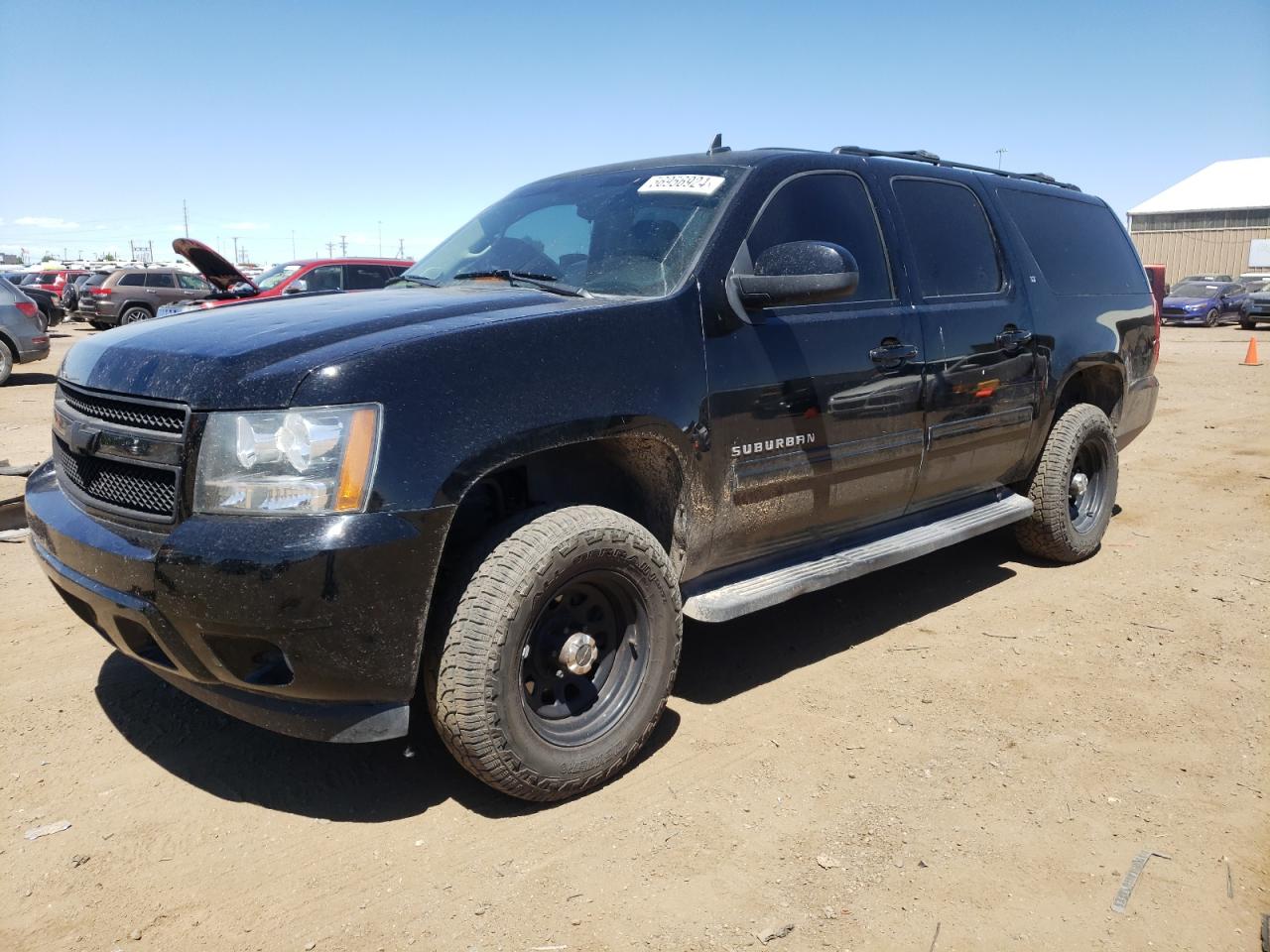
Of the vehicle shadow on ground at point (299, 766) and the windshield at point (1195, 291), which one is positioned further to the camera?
the windshield at point (1195, 291)

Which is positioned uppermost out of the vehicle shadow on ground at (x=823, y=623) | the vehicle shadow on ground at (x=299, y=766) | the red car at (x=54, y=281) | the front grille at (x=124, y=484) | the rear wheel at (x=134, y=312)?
the red car at (x=54, y=281)

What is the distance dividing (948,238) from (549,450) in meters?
2.43

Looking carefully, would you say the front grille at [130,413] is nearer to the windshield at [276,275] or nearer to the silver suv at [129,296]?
the windshield at [276,275]

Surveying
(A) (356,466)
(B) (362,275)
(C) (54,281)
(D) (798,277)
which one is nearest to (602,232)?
(D) (798,277)

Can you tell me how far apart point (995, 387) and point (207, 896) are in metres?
3.68

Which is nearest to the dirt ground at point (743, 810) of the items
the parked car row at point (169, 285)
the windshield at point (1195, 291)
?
the parked car row at point (169, 285)

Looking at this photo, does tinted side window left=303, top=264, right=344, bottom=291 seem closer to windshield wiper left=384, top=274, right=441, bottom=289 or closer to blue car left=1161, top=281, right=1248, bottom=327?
windshield wiper left=384, top=274, right=441, bottom=289

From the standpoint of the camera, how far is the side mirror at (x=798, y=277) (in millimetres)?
3246

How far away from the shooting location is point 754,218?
344 cm

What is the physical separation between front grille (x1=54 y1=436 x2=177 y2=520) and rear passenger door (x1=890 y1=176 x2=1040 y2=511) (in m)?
2.86

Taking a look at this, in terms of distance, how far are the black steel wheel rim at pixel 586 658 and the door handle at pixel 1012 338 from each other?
2.41 m

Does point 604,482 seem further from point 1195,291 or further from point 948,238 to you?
point 1195,291

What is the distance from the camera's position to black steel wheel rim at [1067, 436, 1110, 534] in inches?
212

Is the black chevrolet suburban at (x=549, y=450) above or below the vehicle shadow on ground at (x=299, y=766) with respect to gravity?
above
